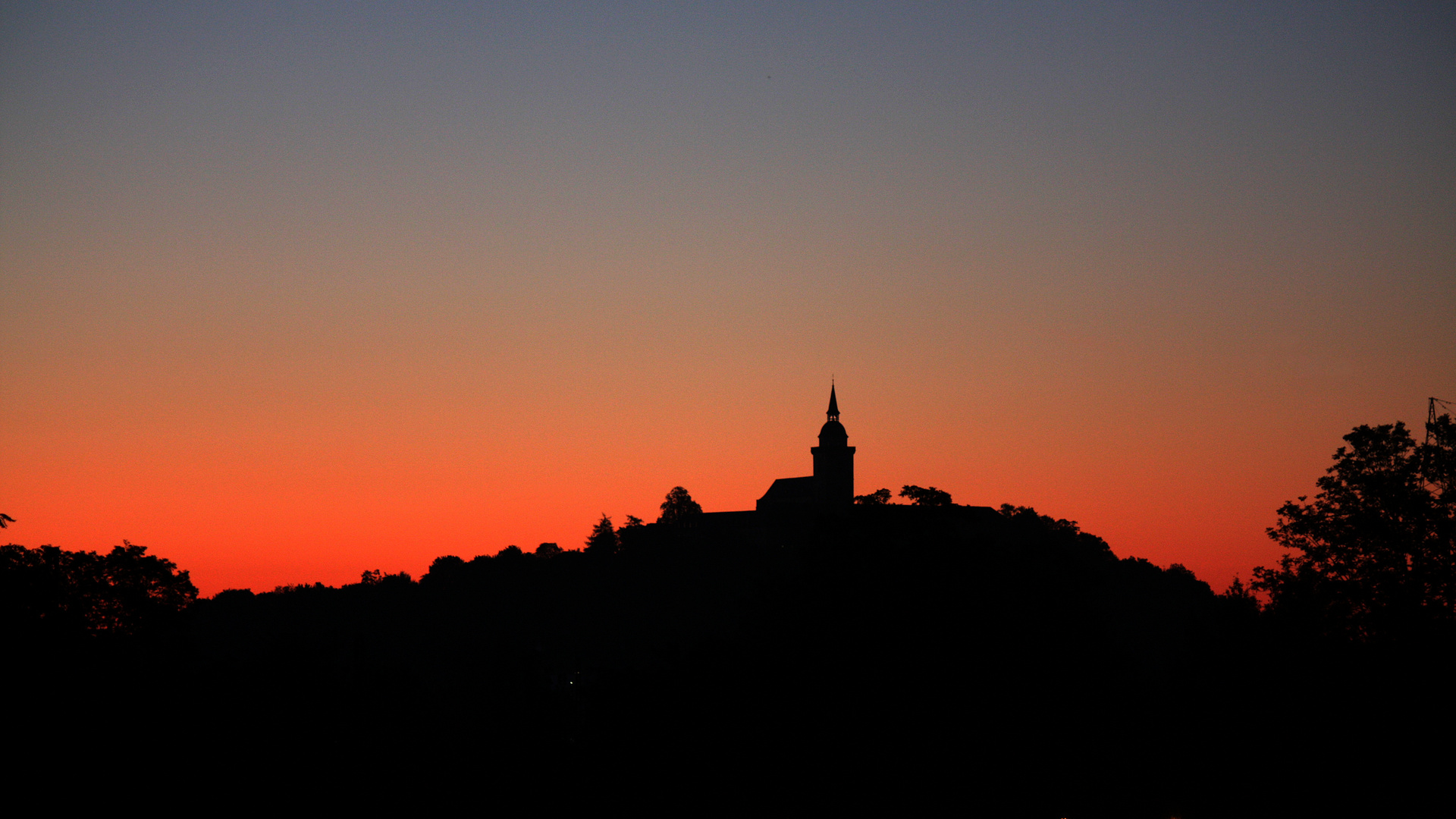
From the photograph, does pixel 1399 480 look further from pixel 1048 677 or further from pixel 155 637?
pixel 155 637

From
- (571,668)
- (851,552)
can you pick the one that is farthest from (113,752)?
(571,668)

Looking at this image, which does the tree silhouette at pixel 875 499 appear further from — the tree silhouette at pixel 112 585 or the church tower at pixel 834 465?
the church tower at pixel 834 465

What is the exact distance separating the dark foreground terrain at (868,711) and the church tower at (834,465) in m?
122

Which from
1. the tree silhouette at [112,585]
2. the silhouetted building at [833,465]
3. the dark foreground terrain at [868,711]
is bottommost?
the dark foreground terrain at [868,711]

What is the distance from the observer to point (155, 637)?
50625 millimetres

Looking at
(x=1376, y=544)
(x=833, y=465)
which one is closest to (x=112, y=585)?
(x=1376, y=544)

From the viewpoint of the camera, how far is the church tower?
172750 millimetres

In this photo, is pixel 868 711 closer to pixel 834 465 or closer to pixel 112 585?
pixel 112 585

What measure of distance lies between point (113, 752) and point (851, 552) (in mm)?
22393

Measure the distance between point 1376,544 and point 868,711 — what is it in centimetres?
1694

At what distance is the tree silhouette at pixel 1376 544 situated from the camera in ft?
138

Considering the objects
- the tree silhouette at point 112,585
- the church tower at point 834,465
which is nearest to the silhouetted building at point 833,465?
the church tower at point 834,465

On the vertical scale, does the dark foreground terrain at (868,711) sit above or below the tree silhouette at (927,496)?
below

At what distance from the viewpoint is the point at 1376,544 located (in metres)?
43.4
